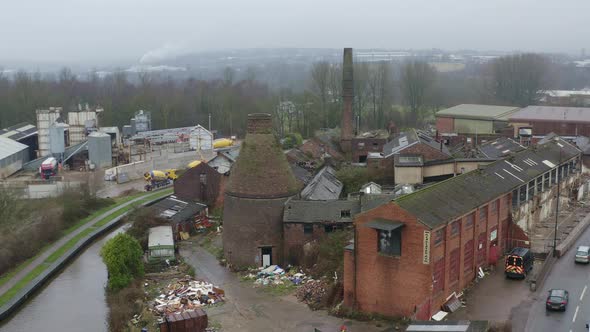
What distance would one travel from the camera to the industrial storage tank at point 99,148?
58906 mm

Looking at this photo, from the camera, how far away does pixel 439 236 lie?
22422 millimetres

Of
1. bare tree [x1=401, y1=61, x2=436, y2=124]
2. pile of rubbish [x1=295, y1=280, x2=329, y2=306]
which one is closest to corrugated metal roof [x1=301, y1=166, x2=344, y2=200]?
Result: pile of rubbish [x1=295, y1=280, x2=329, y2=306]

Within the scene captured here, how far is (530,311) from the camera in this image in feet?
73.2

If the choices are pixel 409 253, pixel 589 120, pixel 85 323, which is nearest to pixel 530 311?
pixel 409 253

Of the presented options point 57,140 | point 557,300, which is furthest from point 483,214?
point 57,140

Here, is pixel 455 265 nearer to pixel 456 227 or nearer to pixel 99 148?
pixel 456 227

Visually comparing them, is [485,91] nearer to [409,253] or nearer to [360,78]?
[360,78]

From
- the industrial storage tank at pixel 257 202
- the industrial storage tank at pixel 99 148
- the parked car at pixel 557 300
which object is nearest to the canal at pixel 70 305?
the industrial storage tank at pixel 257 202

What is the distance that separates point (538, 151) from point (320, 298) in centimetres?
1840

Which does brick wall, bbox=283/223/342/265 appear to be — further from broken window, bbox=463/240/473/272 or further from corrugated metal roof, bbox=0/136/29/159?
corrugated metal roof, bbox=0/136/29/159

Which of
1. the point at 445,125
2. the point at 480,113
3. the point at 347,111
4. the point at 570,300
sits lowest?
the point at 570,300

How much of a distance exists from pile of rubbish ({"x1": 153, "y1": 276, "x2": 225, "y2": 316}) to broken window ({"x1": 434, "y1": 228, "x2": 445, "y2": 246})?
949 centimetres

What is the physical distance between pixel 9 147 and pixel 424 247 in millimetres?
48743

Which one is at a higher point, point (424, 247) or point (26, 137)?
point (424, 247)
